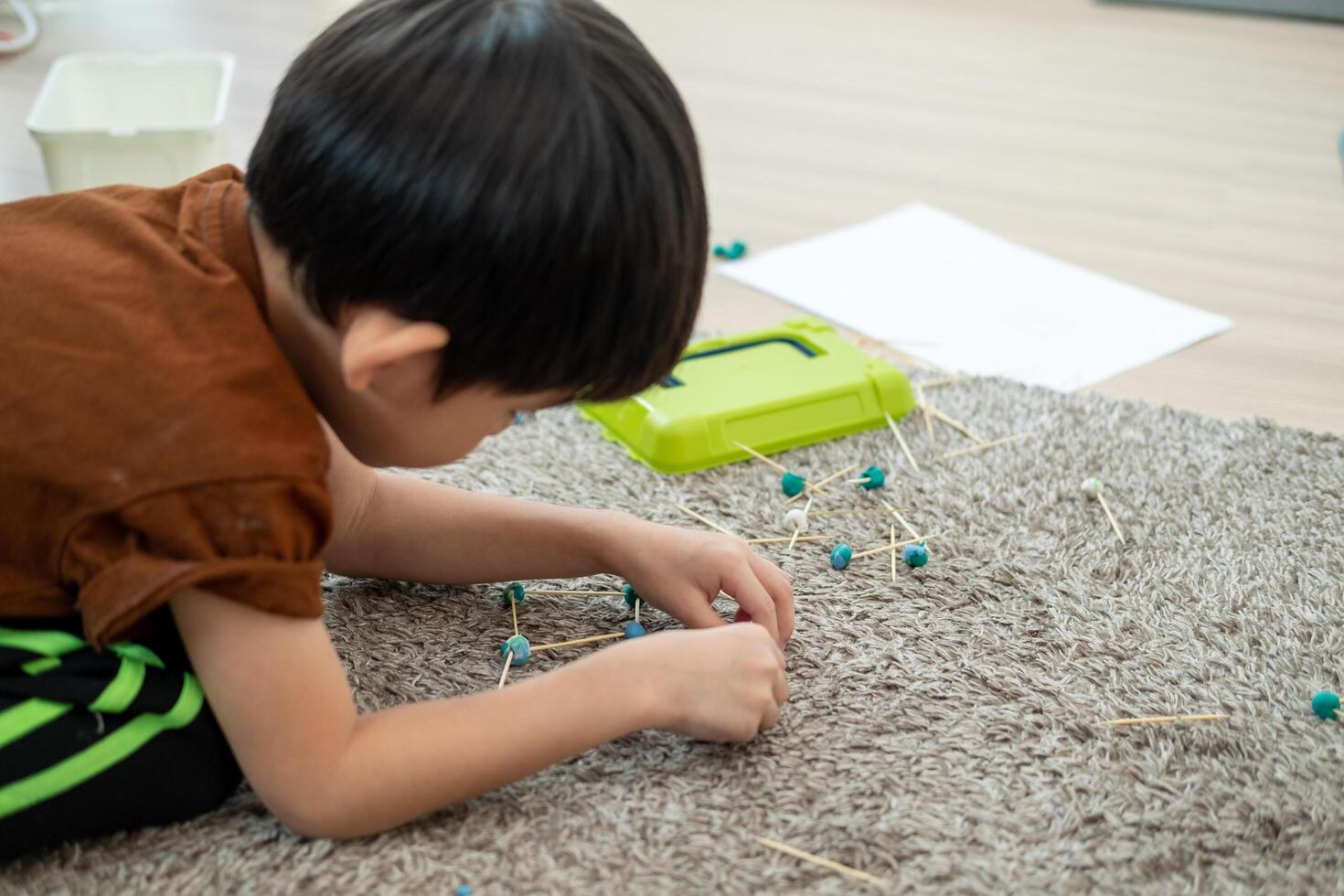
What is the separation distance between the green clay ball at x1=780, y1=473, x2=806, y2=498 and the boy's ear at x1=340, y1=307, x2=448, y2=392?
534mm

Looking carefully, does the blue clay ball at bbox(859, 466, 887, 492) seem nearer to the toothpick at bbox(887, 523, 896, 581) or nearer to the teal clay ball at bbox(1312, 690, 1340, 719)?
the toothpick at bbox(887, 523, 896, 581)

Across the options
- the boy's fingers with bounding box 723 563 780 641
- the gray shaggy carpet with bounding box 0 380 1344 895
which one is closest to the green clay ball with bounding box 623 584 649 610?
the gray shaggy carpet with bounding box 0 380 1344 895

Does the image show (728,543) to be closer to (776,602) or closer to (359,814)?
(776,602)

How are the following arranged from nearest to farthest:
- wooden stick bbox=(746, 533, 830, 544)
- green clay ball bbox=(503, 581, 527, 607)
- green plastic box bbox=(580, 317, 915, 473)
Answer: green clay ball bbox=(503, 581, 527, 607) → wooden stick bbox=(746, 533, 830, 544) → green plastic box bbox=(580, 317, 915, 473)

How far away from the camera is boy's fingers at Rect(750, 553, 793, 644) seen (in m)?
0.92

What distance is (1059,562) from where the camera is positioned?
107 centimetres

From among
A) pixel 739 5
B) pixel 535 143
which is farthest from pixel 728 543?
pixel 739 5

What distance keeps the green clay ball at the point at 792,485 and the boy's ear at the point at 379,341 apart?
53cm

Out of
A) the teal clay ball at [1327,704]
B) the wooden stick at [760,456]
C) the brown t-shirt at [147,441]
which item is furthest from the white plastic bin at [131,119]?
the teal clay ball at [1327,704]

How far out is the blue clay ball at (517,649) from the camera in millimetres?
940

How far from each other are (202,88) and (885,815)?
1438 mm

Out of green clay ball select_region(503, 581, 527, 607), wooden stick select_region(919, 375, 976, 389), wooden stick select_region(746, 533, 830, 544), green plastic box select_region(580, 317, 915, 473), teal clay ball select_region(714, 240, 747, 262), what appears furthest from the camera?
teal clay ball select_region(714, 240, 747, 262)

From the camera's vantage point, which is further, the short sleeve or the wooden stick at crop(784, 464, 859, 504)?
the wooden stick at crop(784, 464, 859, 504)

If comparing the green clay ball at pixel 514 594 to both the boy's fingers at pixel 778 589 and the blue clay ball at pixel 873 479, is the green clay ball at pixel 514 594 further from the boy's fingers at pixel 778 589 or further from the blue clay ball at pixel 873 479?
the blue clay ball at pixel 873 479
